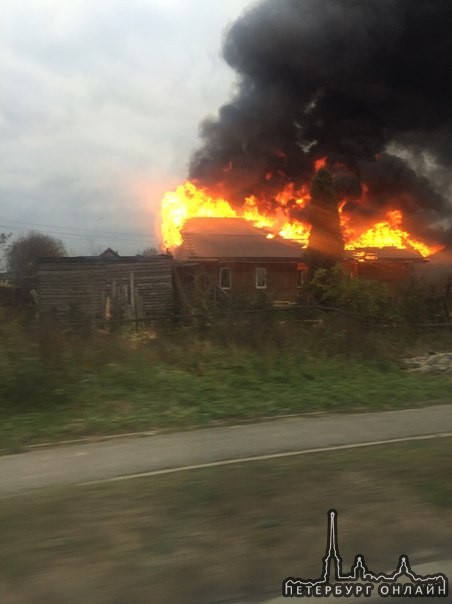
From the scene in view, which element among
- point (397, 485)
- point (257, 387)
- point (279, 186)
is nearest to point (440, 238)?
point (279, 186)

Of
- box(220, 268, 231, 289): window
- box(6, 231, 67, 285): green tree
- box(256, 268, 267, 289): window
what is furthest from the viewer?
box(6, 231, 67, 285): green tree

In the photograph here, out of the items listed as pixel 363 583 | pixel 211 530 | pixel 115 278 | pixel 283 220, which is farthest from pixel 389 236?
pixel 363 583

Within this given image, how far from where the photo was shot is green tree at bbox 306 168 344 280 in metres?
26.5

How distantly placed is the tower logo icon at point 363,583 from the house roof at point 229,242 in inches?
1102

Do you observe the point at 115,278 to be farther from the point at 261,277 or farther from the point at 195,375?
the point at 195,375

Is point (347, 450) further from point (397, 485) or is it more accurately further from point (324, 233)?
point (324, 233)

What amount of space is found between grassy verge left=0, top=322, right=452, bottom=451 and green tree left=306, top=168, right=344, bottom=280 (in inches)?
431

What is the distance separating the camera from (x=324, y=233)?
87.6 ft

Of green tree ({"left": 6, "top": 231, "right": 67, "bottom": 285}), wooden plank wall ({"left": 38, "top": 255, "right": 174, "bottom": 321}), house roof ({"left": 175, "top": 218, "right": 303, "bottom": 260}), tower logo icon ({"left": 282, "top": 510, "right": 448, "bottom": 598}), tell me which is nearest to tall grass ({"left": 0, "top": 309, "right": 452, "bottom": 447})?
tower logo icon ({"left": 282, "top": 510, "right": 448, "bottom": 598})

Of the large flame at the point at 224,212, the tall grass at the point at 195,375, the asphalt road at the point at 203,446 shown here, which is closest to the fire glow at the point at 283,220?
the large flame at the point at 224,212

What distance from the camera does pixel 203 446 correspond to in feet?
24.4

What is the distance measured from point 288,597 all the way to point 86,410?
20.4 feet

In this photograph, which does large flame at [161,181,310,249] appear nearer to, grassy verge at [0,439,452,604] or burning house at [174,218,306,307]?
burning house at [174,218,306,307]

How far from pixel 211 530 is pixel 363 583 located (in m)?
1.09
